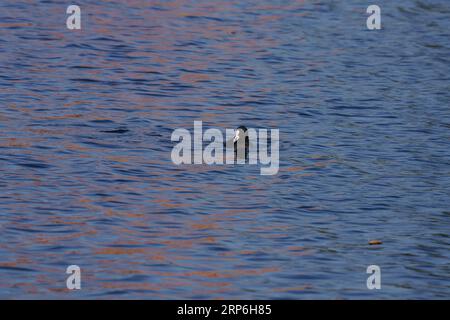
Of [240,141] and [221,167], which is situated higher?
[240,141]

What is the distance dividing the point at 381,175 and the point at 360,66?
245 inches

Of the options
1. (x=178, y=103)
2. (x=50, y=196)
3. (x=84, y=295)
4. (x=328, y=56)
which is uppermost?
(x=328, y=56)

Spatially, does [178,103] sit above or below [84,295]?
above

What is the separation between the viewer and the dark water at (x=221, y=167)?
9781 mm

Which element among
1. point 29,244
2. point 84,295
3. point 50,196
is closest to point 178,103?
point 50,196

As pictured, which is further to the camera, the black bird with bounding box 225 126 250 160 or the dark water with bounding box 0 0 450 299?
the black bird with bounding box 225 126 250 160

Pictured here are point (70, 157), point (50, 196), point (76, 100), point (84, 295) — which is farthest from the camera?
point (76, 100)

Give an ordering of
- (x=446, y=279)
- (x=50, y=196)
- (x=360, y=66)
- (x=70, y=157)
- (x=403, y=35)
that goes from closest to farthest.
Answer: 1. (x=446, y=279)
2. (x=50, y=196)
3. (x=70, y=157)
4. (x=360, y=66)
5. (x=403, y=35)

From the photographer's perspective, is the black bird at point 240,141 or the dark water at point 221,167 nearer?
the dark water at point 221,167

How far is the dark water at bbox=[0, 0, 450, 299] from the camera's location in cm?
978

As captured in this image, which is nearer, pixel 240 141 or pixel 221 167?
pixel 221 167

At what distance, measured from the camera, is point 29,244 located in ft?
33.0

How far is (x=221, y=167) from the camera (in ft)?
43.4

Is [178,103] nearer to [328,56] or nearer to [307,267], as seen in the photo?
[328,56]
